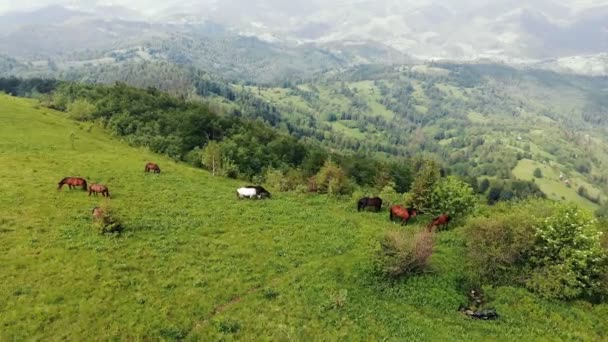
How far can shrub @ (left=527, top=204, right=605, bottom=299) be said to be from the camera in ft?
101

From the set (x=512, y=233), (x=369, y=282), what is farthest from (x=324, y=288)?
(x=512, y=233)

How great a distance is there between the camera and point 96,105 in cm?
11419

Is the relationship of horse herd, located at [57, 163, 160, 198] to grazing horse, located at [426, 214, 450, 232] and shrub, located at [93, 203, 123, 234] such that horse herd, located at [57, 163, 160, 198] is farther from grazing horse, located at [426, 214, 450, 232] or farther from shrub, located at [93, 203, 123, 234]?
grazing horse, located at [426, 214, 450, 232]

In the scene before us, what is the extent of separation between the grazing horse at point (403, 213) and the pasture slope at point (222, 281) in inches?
40.8

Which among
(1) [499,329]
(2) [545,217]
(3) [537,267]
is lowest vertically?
(1) [499,329]

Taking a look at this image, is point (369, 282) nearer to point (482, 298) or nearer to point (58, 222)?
point (482, 298)

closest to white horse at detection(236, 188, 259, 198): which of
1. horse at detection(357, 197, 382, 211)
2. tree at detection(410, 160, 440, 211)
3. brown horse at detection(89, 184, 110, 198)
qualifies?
horse at detection(357, 197, 382, 211)

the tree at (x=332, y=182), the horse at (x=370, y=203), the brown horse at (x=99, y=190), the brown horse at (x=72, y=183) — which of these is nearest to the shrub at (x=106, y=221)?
the brown horse at (x=99, y=190)

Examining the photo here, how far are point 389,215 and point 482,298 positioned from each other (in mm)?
14328

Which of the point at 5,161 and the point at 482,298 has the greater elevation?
the point at 5,161

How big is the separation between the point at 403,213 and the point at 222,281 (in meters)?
19.4

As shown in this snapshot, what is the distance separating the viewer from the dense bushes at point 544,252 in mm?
31094

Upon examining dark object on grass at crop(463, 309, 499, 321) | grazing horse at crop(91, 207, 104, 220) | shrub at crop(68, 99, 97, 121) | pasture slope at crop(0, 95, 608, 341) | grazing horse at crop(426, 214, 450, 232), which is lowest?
dark object on grass at crop(463, 309, 499, 321)

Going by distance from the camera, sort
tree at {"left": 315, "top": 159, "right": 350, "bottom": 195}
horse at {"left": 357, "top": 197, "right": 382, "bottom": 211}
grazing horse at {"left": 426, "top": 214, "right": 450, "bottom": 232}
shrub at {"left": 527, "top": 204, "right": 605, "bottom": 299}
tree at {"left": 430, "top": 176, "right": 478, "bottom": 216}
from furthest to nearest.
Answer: tree at {"left": 315, "top": 159, "right": 350, "bottom": 195}, horse at {"left": 357, "top": 197, "right": 382, "bottom": 211}, tree at {"left": 430, "top": 176, "right": 478, "bottom": 216}, grazing horse at {"left": 426, "top": 214, "right": 450, "bottom": 232}, shrub at {"left": 527, "top": 204, "right": 605, "bottom": 299}
